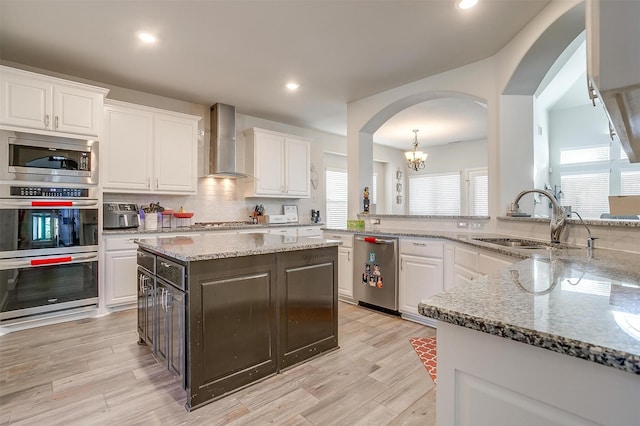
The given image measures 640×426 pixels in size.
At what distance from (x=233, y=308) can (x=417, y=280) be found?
2005 mm

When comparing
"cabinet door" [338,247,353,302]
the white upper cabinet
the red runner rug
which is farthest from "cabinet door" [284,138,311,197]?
the white upper cabinet

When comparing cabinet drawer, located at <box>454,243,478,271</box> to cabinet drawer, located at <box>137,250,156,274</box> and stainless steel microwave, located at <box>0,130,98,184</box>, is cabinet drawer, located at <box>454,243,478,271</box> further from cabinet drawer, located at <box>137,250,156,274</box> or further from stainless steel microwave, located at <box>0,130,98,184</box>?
stainless steel microwave, located at <box>0,130,98,184</box>

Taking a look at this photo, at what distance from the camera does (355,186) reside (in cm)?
450

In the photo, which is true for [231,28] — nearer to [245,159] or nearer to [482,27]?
[482,27]

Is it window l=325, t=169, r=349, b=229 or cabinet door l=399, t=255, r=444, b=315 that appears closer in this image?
cabinet door l=399, t=255, r=444, b=315

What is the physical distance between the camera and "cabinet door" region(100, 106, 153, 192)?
3670 mm

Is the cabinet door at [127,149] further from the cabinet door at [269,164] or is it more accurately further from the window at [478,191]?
the window at [478,191]

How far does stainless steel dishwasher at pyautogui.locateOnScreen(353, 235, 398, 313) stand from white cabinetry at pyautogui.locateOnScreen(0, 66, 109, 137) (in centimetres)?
314

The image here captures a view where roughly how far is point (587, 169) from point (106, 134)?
7.69 metres

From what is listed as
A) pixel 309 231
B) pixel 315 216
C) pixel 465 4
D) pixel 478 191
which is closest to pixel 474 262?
pixel 465 4

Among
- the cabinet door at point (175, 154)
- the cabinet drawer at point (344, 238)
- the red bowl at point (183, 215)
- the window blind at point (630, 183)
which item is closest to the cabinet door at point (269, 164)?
the cabinet door at point (175, 154)

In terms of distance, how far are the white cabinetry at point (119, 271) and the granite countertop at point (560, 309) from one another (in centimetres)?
362

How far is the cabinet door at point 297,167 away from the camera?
5.35 metres

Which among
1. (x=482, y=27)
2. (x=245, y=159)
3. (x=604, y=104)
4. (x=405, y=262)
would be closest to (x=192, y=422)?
(x=604, y=104)
